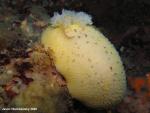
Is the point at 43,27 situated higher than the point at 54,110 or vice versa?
the point at 43,27

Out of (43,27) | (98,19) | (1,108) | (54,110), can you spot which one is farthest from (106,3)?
(1,108)

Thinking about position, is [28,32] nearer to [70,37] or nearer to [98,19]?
[70,37]

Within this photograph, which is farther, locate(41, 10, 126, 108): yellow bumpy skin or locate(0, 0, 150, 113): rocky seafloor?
locate(41, 10, 126, 108): yellow bumpy skin

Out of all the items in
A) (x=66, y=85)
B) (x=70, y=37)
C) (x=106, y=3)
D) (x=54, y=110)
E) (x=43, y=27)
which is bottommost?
(x=54, y=110)

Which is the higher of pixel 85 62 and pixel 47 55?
pixel 47 55

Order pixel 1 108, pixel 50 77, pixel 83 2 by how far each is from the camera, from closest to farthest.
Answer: pixel 1 108
pixel 50 77
pixel 83 2

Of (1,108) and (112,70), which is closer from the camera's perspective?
(1,108)

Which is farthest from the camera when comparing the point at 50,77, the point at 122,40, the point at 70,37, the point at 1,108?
the point at 122,40

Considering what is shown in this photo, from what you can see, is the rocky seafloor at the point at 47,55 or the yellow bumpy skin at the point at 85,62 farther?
the yellow bumpy skin at the point at 85,62
